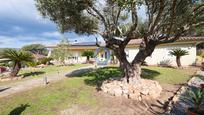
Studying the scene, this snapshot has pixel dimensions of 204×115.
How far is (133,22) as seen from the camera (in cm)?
1102

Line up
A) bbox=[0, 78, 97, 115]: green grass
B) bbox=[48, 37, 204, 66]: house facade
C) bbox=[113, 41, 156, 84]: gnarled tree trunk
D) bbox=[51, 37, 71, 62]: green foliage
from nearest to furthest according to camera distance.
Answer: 1. bbox=[0, 78, 97, 115]: green grass
2. bbox=[113, 41, 156, 84]: gnarled tree trunk
3. bbox=[48, 37, 204, 66]: house facade
4. bbox=[51, 37, 71, 62]: green foliage

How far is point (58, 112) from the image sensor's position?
8945 millimetres

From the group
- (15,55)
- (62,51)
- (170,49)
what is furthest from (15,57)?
(170,49)

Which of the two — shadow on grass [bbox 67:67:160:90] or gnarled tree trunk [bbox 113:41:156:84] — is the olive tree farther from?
shadow on grass [bbox 67:67:160:90]

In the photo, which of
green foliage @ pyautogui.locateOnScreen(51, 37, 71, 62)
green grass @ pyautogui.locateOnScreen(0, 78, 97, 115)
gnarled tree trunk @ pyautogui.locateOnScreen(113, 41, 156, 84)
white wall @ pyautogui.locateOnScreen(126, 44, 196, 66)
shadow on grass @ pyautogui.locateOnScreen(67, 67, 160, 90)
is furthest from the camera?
green foliage @ pyautogui.locateOnScreen(51, 37, 71, 62)

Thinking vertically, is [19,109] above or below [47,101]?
below

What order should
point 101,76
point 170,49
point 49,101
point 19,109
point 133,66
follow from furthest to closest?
point 170,49, point 101,76, point 133,66, point 49,101, point 19,109

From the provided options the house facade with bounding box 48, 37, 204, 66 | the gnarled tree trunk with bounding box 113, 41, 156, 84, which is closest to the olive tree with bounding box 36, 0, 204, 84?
the gnarled tree trunk with bounding box 113, 41, 156, 84

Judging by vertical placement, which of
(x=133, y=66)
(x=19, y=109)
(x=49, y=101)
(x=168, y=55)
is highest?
(x=168, y=55)

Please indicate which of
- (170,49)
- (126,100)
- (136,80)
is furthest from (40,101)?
(170,49)

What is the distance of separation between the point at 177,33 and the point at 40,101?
7.88 metres

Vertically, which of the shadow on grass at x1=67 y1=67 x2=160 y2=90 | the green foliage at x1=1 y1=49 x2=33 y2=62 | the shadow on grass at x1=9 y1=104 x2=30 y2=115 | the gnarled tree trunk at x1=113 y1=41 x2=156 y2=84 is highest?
the green foliage at x1=1 y1=49 x2=33 y2=62

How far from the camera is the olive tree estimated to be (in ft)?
34.3

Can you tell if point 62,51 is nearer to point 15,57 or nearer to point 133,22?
point 15,57
